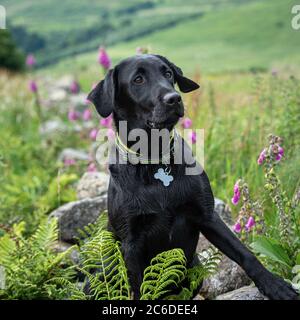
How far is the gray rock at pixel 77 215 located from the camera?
5.43 metres

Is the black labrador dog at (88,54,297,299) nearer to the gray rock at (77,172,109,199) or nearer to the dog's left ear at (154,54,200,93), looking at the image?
the dog's left ear at (154,54,200,93)

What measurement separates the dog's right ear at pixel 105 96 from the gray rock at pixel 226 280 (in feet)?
5.59

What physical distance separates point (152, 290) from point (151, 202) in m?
0.64

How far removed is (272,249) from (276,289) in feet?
1.89

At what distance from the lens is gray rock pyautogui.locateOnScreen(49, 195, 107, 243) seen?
5426 mm

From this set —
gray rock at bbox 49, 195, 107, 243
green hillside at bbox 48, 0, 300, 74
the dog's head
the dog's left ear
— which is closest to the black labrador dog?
the dog's head

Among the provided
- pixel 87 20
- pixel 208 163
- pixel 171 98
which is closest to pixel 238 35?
pixel 87 20

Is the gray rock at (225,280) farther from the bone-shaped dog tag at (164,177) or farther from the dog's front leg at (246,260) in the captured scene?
the bone-shaped dog tag at (164,177)

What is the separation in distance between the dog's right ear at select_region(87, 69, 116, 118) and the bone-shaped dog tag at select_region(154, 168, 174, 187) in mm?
526

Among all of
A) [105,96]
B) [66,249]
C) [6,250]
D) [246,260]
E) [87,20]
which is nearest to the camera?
[246,260]

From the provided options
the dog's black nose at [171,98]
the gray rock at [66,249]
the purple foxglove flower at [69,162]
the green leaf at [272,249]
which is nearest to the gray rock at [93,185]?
the gray rock at [66,249]

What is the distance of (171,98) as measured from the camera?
3.25 metres

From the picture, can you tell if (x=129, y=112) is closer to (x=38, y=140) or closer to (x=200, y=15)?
(x=38, y=140)

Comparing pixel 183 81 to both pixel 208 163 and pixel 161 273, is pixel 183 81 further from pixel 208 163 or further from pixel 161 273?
pixel 208 163
